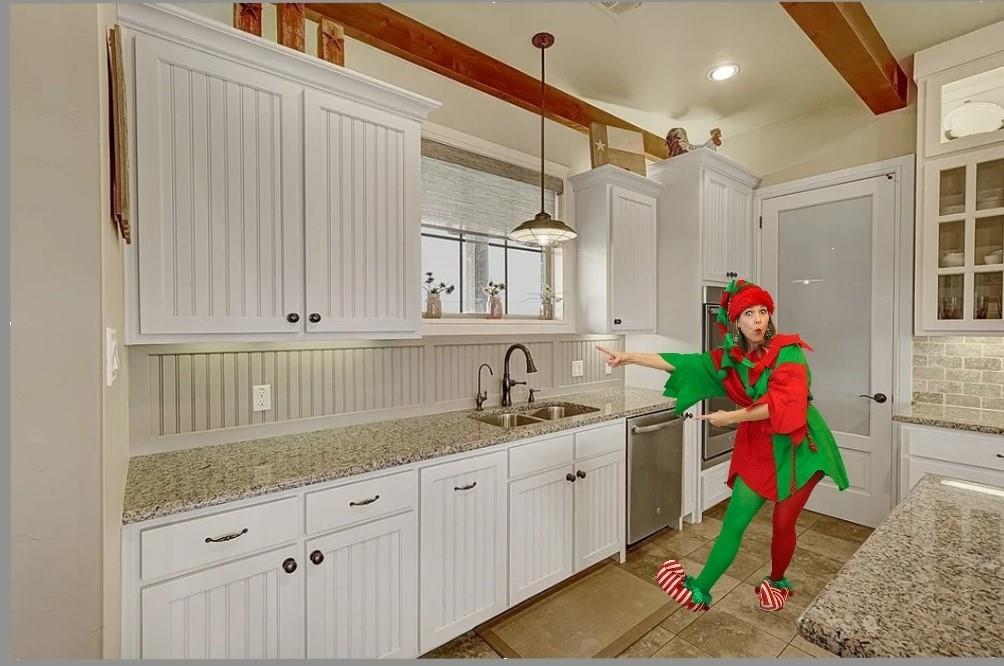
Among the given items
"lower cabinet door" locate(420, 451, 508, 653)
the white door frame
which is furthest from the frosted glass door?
"lower cabinet door" locate(420, 451, 508, 653)

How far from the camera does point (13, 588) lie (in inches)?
31.5

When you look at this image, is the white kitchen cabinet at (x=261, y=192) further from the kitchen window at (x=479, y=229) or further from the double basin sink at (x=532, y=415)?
the double basin sink at (x=532, y=415)

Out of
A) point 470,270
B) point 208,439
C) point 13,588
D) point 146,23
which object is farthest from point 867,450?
point 146,23

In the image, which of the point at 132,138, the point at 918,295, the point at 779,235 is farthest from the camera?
the point at 779,235

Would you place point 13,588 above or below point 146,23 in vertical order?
below

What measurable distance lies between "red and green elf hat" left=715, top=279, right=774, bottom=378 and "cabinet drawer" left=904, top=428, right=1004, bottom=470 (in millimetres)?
1713

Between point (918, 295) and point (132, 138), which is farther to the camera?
point (918, 295)

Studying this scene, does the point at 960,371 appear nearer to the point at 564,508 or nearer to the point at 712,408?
the point at 712,408

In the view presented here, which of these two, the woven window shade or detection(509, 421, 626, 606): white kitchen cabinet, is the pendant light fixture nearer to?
the woven window shade

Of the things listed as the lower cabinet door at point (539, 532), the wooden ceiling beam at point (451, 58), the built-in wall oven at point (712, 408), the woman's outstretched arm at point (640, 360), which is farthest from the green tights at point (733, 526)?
the wooden ceiling beam at point (451, 58)

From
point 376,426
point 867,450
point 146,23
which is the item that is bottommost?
point 867,450

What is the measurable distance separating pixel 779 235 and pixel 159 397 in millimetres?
3935

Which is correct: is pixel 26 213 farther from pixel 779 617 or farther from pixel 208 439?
pixel 779 617

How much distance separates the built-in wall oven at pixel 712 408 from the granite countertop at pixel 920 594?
2.10m
